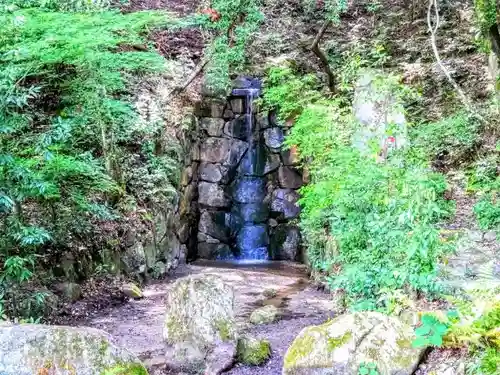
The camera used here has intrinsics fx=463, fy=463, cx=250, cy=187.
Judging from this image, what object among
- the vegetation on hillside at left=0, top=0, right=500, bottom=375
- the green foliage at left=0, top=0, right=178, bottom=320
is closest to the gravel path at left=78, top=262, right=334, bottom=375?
the vegetation on hillside at left=0, top=0, right=500, bottom=375

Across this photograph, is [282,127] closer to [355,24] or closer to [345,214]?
[355,24]

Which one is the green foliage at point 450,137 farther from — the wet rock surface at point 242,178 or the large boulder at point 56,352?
the large boulder at point 56,352

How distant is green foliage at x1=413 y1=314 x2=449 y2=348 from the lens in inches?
114

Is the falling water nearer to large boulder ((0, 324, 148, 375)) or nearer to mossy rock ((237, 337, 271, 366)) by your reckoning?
mossy rock ((237, 337, 271, 366))

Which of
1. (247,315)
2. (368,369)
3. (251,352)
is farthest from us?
(247,315)

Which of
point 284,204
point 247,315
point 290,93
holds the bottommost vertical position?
point 247,315

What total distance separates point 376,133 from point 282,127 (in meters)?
6.08

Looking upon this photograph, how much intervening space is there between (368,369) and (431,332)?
51cm

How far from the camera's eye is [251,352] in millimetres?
4270

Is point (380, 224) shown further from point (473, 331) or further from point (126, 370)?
point (126, 370)

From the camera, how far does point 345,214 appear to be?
4875 millimetres

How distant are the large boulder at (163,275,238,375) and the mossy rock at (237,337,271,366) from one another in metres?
0.08

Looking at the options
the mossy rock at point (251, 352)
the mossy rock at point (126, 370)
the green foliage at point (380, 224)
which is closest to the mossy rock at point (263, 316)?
the green foliage at point (380, 224)

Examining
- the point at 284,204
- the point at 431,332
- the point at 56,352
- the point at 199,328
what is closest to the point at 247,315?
the point at 199,328
